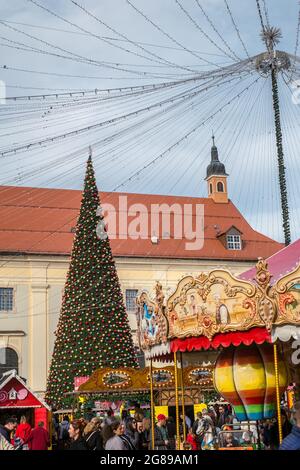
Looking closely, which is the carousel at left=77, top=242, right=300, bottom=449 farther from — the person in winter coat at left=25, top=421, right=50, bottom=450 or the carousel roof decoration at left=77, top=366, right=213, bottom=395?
the carousel roof decoration at left=77, top=366, right=213, bottom=395

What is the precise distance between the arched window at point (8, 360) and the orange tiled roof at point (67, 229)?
6.11 m

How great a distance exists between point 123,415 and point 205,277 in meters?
11.7

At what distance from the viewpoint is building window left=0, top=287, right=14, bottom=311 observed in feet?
144

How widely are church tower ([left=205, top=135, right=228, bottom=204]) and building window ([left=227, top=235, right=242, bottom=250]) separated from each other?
496cm

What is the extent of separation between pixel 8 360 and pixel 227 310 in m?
30.8

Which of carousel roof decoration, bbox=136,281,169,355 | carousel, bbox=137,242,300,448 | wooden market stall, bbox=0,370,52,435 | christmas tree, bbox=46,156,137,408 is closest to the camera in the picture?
carousel, bbox=137,242,300,448

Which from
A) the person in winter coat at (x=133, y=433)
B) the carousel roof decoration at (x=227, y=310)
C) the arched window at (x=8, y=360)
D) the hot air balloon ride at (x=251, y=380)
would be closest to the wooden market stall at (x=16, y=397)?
the person in winter coat at (x=133, y=433)

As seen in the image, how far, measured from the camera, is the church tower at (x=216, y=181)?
5494 cm

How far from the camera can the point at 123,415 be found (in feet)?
80.4

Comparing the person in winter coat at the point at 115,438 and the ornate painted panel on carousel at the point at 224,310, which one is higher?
the ornate painted panel on carousel at the point at 224,310

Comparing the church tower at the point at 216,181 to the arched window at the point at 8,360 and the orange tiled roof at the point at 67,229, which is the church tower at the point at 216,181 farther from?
the arched window at the point at 8,360

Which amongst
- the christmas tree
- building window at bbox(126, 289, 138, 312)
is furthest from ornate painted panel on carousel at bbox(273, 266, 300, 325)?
building window at bbox(126, 289, 138, 312)
